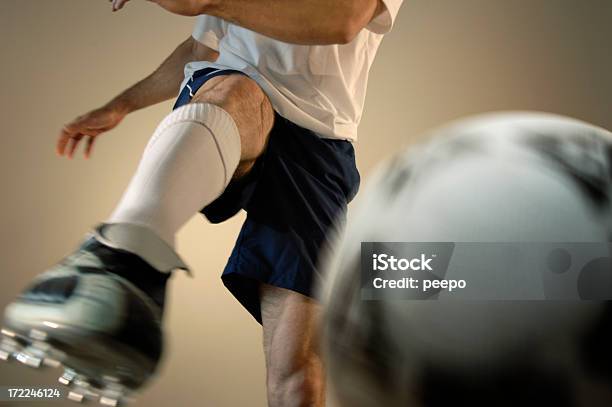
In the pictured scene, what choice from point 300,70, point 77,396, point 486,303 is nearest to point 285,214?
point 300,70

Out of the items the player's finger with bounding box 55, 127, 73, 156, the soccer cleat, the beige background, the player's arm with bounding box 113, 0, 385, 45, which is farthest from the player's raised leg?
the beige background

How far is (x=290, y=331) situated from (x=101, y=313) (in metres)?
0.66

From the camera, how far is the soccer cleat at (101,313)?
2.56 ft

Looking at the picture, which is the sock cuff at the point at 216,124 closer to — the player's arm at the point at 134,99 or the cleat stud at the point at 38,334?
the cleat stud at the point at 38,334

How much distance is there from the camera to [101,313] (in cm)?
78

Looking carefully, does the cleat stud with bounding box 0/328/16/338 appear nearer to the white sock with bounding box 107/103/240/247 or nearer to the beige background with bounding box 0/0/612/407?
the white sock with bounding box 107/103/240/247

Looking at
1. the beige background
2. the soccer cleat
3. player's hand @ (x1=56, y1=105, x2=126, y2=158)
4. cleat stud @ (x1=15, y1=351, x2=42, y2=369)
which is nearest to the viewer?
the soccer cleat

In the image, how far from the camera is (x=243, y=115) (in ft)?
3.82

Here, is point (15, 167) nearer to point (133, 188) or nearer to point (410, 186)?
point (133, 188)

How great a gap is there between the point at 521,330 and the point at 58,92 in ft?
9.85

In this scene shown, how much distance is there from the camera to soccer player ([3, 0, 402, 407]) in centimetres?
81

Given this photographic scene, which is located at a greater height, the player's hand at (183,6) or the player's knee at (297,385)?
the player's hand at (183,6)

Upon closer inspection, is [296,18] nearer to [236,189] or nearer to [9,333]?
[236,189]

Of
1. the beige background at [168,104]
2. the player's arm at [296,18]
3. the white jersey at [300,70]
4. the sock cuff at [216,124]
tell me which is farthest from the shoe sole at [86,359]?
the beige background at [168,104]
